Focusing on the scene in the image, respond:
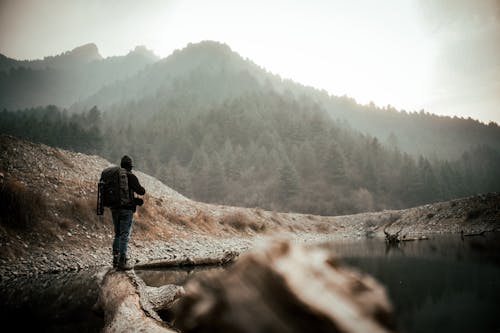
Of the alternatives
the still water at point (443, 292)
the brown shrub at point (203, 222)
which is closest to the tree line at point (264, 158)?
the brown shrub at point (203, 222)

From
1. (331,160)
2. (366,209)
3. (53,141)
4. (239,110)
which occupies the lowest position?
(366,209)

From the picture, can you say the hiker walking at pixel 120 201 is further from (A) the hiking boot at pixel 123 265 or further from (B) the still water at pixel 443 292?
(B) the still water at pixel 443 292

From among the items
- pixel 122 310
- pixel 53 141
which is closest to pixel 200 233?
pixel 122 310

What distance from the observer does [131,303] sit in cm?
460

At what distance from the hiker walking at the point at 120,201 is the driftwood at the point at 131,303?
676mm

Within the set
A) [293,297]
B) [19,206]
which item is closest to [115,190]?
[293,297]

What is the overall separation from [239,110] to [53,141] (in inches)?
2375

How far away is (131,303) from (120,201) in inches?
124

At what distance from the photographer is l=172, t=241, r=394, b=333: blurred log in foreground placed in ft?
4.33

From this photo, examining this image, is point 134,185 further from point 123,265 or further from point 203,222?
point 203,222

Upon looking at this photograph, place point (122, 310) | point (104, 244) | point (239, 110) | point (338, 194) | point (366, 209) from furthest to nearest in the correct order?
point (239, 110) → point (338, 194) → point (366, 209) → point (104, 244) → point (122, 310)

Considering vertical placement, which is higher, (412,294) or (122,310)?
(122,310)

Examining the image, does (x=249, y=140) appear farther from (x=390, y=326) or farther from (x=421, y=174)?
(x=390, y=326)

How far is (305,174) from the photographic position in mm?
94000
